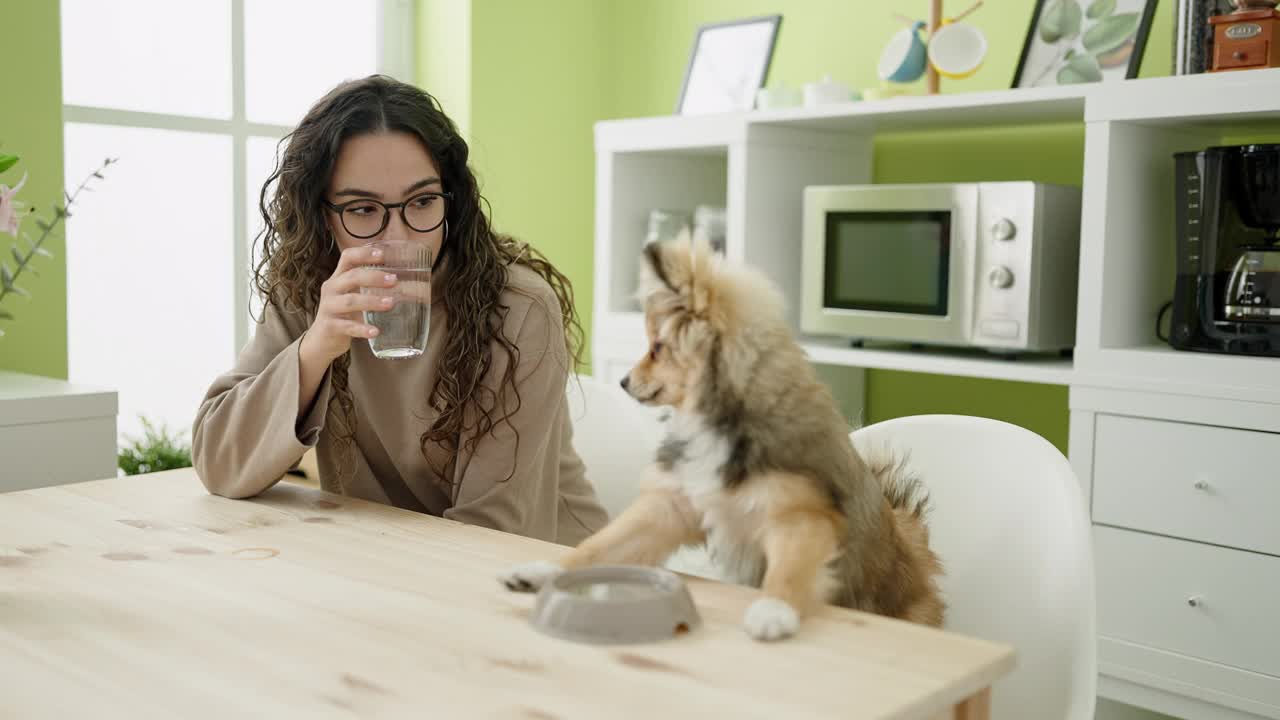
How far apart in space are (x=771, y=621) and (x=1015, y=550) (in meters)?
0.50

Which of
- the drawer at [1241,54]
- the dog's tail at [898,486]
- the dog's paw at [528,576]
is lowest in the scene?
the dog's paw at [528,576]

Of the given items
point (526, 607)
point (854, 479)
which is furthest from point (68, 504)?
point (854, 479)

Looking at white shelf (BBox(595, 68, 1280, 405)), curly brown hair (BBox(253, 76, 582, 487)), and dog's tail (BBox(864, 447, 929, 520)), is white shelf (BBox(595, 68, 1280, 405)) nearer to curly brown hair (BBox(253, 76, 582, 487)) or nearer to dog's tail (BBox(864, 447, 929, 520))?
curly brown hair (BBox(253, 76, 582, 487))

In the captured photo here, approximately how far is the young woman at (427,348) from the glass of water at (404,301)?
0.20 m

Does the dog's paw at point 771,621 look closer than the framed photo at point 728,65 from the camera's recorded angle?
Yes

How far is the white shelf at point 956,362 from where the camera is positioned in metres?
2.40

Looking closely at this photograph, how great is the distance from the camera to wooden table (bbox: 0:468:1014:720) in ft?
2.38

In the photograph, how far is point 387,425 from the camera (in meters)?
1.52

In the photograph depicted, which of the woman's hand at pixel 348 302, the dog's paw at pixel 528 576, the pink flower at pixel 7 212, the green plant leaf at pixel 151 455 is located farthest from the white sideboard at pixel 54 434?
the dog's paw at pixel 528 576

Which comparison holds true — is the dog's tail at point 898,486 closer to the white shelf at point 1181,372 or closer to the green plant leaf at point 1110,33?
the white shelf at point 1181,372

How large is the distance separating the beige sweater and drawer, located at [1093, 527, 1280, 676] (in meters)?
1.21

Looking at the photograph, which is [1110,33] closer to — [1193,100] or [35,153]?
[1193,100]

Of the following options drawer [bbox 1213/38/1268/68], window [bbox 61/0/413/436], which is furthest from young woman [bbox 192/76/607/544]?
window [bbox 61/0/413/436]

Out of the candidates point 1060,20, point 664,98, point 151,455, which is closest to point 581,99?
point 664,98
